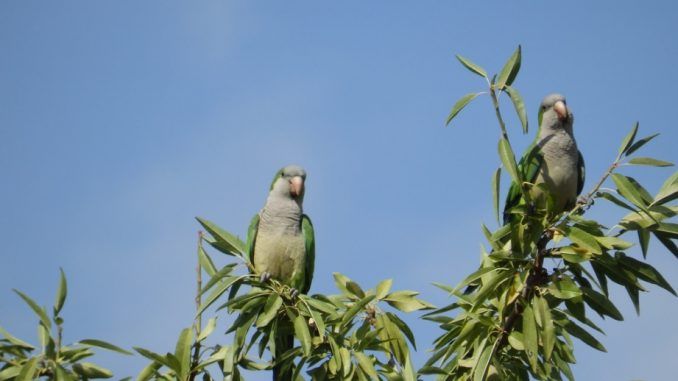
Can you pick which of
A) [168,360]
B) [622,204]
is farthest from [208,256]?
[622,204]

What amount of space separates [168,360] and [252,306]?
79 centimetres

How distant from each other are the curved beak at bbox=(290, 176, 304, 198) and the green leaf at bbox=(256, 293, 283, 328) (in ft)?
7.47

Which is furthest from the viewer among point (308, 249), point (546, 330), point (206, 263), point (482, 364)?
point (308, 249)

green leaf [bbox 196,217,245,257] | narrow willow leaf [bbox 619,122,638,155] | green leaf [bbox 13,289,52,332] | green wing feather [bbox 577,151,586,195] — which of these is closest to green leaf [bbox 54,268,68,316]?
green leaf [bbox 13,289,52,332]

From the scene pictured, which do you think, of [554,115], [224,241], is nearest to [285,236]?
[224,241]

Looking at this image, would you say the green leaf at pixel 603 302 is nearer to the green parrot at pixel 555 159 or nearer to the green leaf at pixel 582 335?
the green leaf at pixel 582 335

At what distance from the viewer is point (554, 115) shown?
7.18 metres

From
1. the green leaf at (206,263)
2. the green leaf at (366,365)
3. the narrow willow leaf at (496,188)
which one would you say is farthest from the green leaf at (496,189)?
the green leaf at (206,263)

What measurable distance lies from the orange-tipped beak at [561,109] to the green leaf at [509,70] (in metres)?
2.33

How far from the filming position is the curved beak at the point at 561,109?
7.12m

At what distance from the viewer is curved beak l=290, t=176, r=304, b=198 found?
763 centimetres

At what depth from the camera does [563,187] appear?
22.4ft

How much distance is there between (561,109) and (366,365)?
337 centimetres

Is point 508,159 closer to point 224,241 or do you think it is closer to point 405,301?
point 405,301
